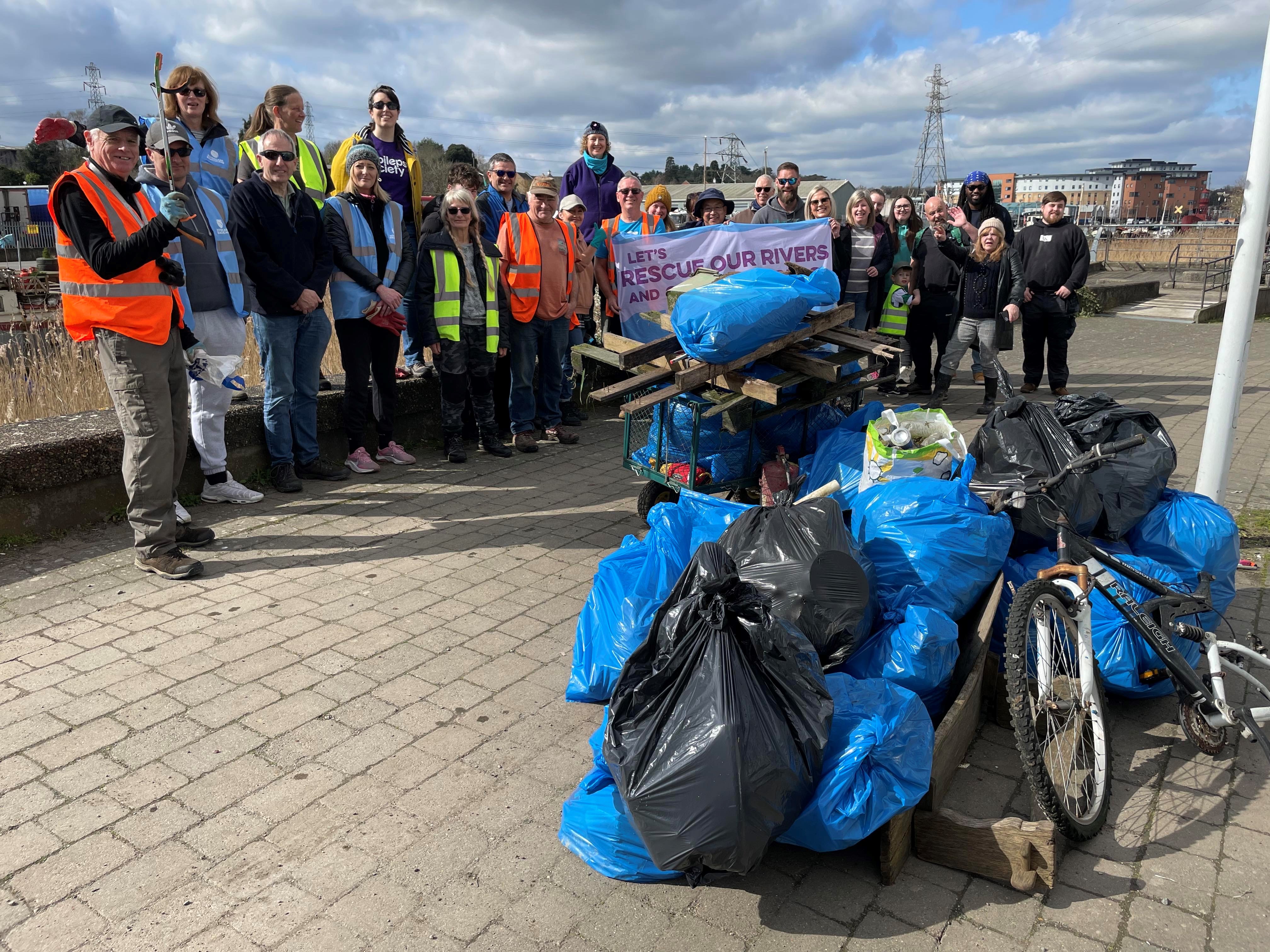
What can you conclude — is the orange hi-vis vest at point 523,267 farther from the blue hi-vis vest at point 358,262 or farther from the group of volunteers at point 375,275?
the blue hi-vis vest at point 358,262

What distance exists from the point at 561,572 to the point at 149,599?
78.6 inches

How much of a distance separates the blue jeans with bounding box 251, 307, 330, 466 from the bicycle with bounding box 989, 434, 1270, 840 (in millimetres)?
4417

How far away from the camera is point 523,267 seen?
6.73m

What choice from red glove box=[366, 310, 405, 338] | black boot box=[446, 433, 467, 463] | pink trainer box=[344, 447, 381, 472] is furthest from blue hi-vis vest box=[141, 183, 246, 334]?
black boot box=[446, 433, 467, 463]

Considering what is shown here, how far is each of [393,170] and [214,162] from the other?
131 centimetres

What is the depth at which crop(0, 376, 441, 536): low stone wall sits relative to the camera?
4.89 metres

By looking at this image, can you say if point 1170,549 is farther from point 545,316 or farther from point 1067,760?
point 545,316

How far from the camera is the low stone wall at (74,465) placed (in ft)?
16.1

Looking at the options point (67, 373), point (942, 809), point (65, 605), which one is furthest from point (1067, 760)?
point (67, 373)

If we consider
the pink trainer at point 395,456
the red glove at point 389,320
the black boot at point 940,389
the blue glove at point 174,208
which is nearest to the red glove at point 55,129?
the blue glove at point 174,208

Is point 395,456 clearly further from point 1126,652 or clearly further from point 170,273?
point 1126,652

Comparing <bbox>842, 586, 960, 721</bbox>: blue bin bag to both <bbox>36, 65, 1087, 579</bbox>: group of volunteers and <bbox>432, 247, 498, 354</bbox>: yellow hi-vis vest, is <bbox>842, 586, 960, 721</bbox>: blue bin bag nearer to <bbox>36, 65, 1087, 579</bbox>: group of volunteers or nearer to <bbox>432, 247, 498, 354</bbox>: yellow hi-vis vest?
<bbox>36, 65, 1087, 579</bbox>: group of volunteers

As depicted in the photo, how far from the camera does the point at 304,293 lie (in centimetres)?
565

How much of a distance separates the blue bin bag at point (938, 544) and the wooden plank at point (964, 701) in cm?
7
